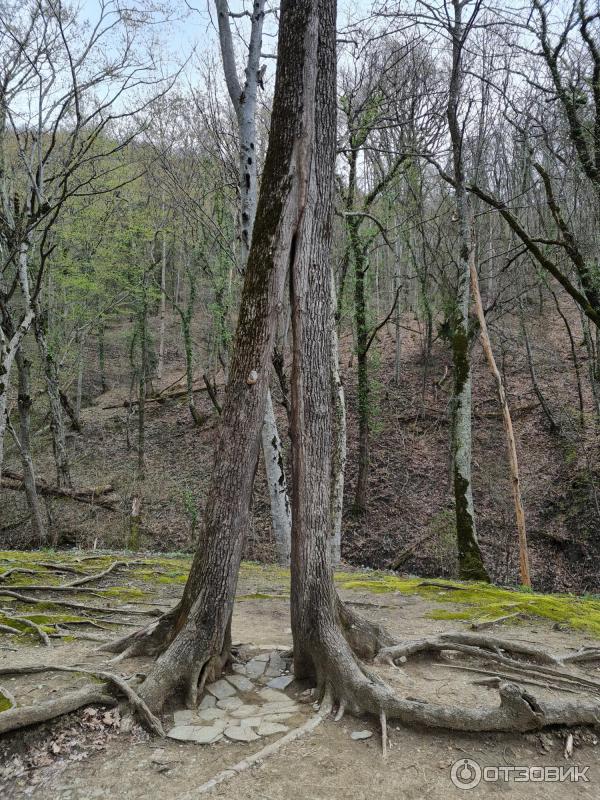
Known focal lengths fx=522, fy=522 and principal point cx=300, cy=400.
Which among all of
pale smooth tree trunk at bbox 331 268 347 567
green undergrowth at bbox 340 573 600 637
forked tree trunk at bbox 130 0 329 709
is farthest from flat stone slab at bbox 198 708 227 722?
pale smooth tree trunk at bbox 331 268 347 567

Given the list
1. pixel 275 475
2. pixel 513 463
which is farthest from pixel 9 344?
pixel 513 463

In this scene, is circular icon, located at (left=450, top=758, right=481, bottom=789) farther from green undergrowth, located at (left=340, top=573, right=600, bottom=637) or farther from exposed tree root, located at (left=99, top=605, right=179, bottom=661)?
green undergrowth, located at (left=340, top=573, right=600, bottom=637)

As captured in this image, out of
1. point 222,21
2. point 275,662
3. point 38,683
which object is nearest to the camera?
point 38,683

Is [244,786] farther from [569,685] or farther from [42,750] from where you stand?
[569,685]

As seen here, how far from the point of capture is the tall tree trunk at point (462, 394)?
372 inches

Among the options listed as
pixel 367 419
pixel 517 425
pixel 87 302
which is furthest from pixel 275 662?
pixel 87 302

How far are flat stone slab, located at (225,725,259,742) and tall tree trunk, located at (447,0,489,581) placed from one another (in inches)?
277

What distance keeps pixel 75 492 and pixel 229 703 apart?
549 inches

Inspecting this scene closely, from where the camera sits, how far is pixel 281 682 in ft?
12.4

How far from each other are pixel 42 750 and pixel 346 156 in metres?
14.1

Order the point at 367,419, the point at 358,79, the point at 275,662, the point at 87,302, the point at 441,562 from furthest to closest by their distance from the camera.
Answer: the point at 87,302 < the point at 367,419 < the point at 358,79 < the point at 441,562 < the point at 275,662

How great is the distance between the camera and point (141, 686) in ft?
11.0

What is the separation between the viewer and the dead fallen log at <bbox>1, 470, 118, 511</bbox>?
51.2 feet

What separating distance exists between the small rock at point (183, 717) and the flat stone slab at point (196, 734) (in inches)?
1.7
